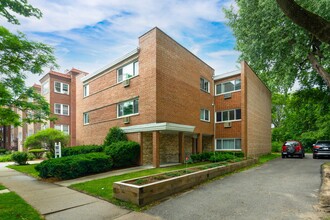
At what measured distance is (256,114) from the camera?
2423 cm

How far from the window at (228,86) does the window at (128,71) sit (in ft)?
32.6

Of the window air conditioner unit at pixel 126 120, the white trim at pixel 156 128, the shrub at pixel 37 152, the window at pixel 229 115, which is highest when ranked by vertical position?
the window at pixel 229 115

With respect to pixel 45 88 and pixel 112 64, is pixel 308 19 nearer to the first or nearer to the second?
pixel 112 64

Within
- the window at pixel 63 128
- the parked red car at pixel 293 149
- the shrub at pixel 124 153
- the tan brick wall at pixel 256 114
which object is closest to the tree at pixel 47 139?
the window at pixel 63 128

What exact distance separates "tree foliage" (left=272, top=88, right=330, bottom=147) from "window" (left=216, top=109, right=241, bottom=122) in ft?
22.4

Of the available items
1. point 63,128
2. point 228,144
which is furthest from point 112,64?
point 63,128

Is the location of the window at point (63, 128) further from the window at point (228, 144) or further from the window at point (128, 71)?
the window at point (228, 144)

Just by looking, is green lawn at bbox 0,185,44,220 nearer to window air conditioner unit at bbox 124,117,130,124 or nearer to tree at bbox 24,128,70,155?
window air conditioner unit at bbox 124,117,130,124

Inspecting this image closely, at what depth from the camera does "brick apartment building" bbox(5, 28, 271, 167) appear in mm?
16141

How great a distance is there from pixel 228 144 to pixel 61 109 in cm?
2202

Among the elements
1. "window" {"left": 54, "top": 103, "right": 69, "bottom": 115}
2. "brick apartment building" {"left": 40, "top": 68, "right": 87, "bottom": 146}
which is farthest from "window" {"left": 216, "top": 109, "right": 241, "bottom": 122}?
"window" {"left": 54, "top": 103, "right": 69, "bottom": 115}

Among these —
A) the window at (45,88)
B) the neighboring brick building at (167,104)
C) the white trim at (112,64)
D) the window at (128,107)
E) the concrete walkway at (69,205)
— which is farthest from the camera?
the window at (45,88)

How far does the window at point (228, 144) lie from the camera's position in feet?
70.2

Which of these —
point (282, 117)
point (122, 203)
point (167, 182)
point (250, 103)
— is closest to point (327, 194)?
point (167, 182)
